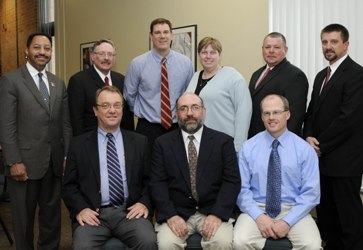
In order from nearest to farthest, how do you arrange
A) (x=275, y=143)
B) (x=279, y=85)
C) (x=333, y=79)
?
(x=275, y=143) → (x=333, y=79) → (x=279, y=85)

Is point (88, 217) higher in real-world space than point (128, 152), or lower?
lower

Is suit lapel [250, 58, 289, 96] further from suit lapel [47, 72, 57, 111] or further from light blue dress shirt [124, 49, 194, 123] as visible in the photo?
suit lapel [47, 72, 57, 111]

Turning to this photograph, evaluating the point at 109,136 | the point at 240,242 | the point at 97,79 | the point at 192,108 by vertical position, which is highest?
the point at 97,79

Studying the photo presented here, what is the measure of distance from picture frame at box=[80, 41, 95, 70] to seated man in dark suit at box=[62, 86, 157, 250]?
3965 mm

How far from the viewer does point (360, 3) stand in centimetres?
366

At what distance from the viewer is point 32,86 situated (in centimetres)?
328

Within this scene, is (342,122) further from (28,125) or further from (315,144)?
(28,125)

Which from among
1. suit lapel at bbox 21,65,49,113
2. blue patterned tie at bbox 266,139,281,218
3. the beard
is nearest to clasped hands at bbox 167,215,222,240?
blue patterned tie at bbox 266,139,281,218

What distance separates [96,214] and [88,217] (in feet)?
0.19

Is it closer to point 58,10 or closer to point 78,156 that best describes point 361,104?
point 78,156

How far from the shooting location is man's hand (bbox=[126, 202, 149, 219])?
2.84 m

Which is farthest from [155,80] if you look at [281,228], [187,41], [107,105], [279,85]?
[187,41]

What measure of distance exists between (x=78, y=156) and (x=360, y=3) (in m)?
2.61

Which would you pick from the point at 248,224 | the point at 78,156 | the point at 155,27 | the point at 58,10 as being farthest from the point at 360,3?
the point at 58,10
